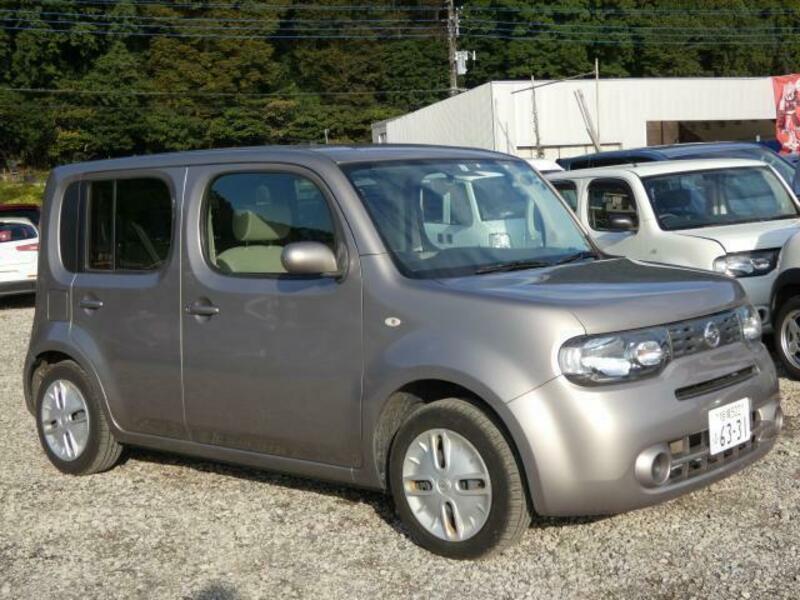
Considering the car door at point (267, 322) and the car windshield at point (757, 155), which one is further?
the car windshield at point (757, 155)

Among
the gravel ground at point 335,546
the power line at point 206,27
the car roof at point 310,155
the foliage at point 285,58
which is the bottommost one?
the gravel ground at point 335,546

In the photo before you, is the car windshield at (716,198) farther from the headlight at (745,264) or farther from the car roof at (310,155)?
the car roof at (310,155)

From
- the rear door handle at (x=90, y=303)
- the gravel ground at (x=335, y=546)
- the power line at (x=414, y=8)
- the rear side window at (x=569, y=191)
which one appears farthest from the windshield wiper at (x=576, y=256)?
the power line at (x=414, y=8)

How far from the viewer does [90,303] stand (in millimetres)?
5637

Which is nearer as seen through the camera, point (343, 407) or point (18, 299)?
point (343, 407)

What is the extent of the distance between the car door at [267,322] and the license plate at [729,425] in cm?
152

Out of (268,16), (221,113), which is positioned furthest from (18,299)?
(268,16)

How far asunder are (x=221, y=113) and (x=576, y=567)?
8739cm

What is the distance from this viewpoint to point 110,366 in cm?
554

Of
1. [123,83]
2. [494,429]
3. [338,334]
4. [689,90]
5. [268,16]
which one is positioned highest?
[268,16]


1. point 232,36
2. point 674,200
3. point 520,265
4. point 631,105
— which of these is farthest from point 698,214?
point 232,36

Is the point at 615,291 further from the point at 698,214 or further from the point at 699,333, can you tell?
the point at 698,214

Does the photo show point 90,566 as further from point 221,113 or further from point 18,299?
point 221,113

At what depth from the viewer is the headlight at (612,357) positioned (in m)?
3.86
